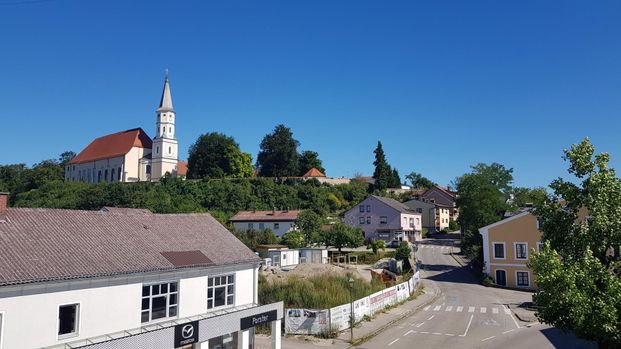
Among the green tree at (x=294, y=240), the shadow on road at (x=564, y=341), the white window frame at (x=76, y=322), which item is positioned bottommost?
the shadow on road at (x=564, y=341)

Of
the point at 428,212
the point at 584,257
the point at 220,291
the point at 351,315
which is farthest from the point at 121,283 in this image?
the point at 428,212

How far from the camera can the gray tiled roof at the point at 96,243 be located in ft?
47.9

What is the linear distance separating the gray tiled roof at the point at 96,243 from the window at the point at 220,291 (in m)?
0.80

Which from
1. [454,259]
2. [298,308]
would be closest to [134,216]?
[298,308]

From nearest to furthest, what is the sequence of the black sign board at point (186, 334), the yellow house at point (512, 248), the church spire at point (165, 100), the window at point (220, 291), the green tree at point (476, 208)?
the black sign board at point (186, 334)
the window at point (220, 291)
the yellow house at point (512, 248)
the green tree at point (476, 208)
the church spire at point (165, 100)

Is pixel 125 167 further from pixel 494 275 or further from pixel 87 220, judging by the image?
pixel 87 220

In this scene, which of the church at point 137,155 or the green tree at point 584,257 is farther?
the church at point 137,155

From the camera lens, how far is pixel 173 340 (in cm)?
1620

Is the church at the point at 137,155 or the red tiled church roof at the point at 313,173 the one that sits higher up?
the church at the point at 137,155

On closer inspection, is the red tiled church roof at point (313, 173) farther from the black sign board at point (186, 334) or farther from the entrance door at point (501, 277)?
the black sign board at point (186, 334)

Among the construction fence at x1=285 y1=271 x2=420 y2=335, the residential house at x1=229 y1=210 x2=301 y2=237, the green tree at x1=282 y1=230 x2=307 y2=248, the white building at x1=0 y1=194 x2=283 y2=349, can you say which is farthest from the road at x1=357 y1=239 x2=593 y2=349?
the residential house at x1=229 y1=210 x2=301 y2=237

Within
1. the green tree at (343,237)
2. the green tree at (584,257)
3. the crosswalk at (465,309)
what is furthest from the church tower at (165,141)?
the green tree at (584,257)

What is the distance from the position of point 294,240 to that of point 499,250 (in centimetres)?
2470

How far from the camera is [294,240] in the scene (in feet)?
196
